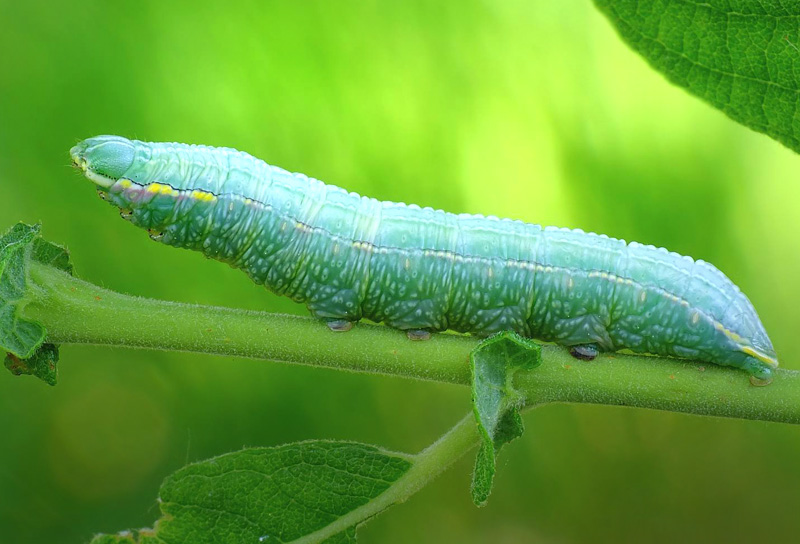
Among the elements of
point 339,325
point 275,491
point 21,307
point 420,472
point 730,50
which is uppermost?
point 730,50

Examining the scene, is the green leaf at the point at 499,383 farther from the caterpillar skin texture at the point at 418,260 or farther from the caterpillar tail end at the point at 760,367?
the caterpillar tail end at the point at 760,367

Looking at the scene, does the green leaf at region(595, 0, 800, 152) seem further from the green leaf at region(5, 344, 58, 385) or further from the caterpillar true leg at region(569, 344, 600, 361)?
the green leaf at region(5, 344, 58, 385)

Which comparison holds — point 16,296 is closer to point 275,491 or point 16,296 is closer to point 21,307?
point 21,307

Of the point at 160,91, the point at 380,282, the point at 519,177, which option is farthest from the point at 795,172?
the point at 160,91

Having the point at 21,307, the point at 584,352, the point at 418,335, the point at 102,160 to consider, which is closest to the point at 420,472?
the point at 418,335

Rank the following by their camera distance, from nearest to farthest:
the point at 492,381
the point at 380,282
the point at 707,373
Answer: the point at 492,381, the point at 707,373, the point at 380,282

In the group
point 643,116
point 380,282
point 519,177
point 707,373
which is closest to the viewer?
point 707,373

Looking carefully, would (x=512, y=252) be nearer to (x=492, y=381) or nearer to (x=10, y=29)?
(x=492, y=381)

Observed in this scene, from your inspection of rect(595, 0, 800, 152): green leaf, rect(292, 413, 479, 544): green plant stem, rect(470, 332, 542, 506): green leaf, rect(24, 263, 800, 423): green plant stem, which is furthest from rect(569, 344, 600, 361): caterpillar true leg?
rect(595, 0, 800, 152): green leaf
